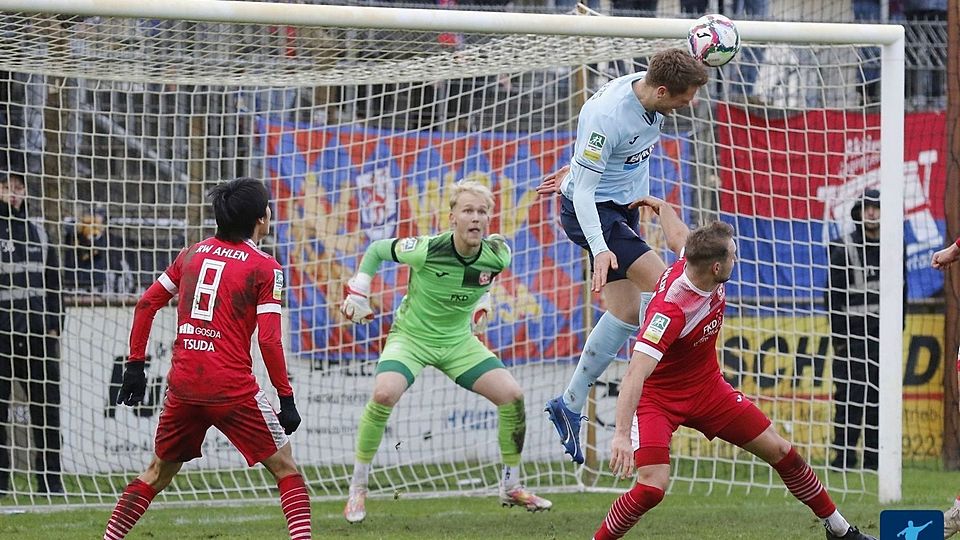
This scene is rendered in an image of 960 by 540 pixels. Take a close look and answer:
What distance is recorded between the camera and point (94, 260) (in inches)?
374

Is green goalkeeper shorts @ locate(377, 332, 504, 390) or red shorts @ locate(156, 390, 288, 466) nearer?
red shorts @ locate(156, 390, 288, 466)

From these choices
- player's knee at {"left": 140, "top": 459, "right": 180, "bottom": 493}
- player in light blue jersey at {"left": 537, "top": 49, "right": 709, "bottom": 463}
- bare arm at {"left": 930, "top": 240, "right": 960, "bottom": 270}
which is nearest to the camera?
player's knee at {"left": 140, "top": 459, "right": 180, "bottom": 493}

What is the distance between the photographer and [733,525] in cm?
756

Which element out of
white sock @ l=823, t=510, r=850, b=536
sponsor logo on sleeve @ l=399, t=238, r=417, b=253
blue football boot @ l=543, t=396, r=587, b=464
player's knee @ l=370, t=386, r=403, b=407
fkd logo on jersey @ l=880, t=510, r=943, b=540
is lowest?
player's knee @ l=370, t=386, r=403, b=407

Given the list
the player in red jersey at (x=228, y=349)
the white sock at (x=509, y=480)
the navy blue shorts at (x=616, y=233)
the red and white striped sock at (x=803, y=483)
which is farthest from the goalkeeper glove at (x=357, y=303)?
the red and white striped sock at (x=803, y=483)

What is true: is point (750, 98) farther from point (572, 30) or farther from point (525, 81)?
point (572, 30)

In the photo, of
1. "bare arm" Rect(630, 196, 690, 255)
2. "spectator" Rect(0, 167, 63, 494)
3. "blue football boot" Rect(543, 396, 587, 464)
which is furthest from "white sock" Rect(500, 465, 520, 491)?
"spectator" Rect(0, 167, 63, 494)

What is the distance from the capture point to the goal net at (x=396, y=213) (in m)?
9.16

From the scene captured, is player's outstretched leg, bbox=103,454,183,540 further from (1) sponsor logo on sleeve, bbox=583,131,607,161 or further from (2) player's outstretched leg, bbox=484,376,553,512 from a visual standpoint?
(2) player's outstretched leg, bbox=484,376,553,512

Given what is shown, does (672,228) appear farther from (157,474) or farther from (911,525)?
(157,474)

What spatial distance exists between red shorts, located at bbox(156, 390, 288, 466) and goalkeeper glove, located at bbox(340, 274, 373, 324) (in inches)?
73.0

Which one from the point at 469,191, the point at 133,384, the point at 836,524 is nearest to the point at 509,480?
the point at 469,191

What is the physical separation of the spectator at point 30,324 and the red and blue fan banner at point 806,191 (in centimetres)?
484

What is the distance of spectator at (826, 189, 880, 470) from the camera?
950cm
